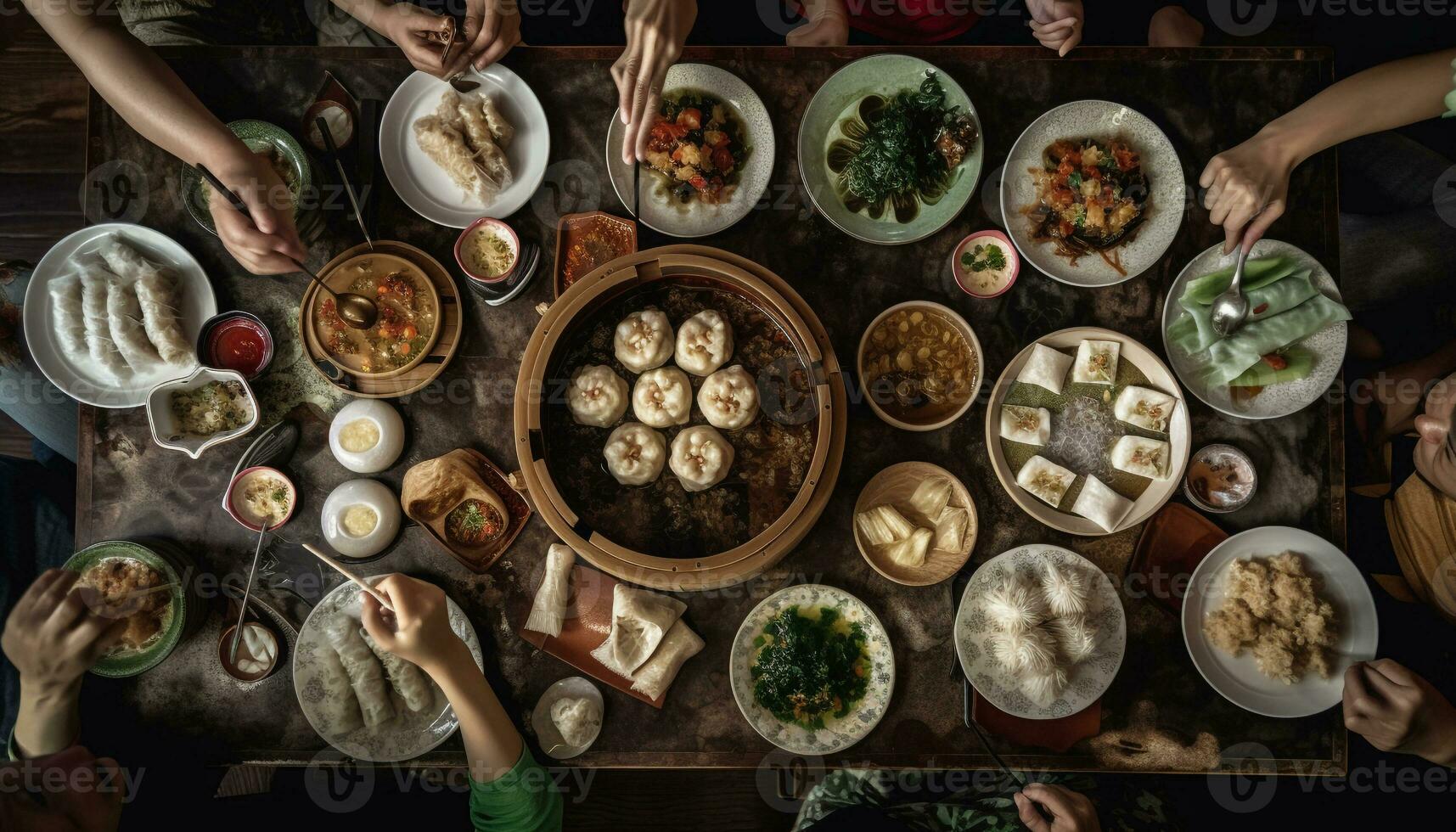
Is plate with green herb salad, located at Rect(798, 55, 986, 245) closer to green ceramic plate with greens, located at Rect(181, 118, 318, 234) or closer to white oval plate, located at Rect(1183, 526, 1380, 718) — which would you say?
white oval plate, located at Rect(1183, 526, 1380, 718)

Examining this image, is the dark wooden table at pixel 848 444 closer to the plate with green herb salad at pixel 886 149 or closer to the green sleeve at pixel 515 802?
the plate with green herb salad at pixel 886 149

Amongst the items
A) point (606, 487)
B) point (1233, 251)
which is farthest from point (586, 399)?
point (1233, 251)

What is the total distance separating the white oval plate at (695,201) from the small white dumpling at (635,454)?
31.8 inches

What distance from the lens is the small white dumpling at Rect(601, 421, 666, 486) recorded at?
8.41 feet

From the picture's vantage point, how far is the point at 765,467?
8.67ft

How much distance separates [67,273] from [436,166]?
1.49 m

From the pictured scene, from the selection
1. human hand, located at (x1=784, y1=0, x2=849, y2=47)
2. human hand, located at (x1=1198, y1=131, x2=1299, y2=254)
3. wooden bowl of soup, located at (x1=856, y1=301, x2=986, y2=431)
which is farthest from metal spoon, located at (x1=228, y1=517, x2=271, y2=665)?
human hand, located at (x1=1198, y1=131, x2=1299, y2=254)

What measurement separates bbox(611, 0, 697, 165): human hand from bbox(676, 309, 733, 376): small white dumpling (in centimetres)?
64

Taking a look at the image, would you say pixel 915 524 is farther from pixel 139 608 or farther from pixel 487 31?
pixel 139 608

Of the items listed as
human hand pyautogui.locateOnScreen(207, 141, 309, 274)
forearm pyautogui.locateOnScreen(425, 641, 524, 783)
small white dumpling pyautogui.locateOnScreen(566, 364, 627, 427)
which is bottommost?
forearm pyautogui.locateOnScreen(425, 641, 524, 783)

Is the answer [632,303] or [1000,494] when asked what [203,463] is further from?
[1000,494]

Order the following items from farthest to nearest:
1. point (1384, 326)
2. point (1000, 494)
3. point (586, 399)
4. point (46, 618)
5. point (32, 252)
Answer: point (32, 252) < point (1384, 326) < point (1000, 494) < point (586, 399) < point (46, 618)

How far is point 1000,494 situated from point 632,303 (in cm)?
164

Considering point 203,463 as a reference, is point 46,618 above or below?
below
